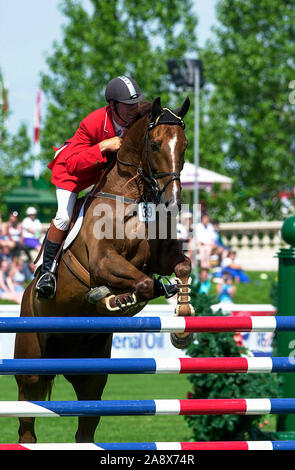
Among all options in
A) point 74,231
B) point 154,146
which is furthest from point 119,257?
point 154,146

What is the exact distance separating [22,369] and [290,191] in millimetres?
34049

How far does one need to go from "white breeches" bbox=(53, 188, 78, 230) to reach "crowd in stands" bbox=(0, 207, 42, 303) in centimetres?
1163

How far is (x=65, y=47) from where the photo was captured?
36.0 metres

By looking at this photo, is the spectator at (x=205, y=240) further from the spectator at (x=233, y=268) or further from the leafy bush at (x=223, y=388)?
the leafy bush at (x=223, y=388)

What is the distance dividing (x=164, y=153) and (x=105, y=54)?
30691 mm

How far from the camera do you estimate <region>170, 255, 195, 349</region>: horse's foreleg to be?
196 inches

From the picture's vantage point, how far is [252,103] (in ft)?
128

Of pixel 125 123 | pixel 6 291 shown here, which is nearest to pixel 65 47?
pixel 6 291

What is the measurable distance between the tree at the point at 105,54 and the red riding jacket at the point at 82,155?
2763 centimetres

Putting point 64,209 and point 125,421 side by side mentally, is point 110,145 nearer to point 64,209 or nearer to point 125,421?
point 64,209

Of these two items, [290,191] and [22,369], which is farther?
[290,191]

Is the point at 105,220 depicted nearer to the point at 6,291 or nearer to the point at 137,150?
the point at 137,150

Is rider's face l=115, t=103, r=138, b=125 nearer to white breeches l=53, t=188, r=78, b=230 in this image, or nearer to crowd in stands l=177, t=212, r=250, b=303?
white breeches l=53, t=188, r=78, b=230

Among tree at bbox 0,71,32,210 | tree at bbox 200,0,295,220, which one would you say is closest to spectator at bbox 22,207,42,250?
tree at bbox 200,0,295,220
